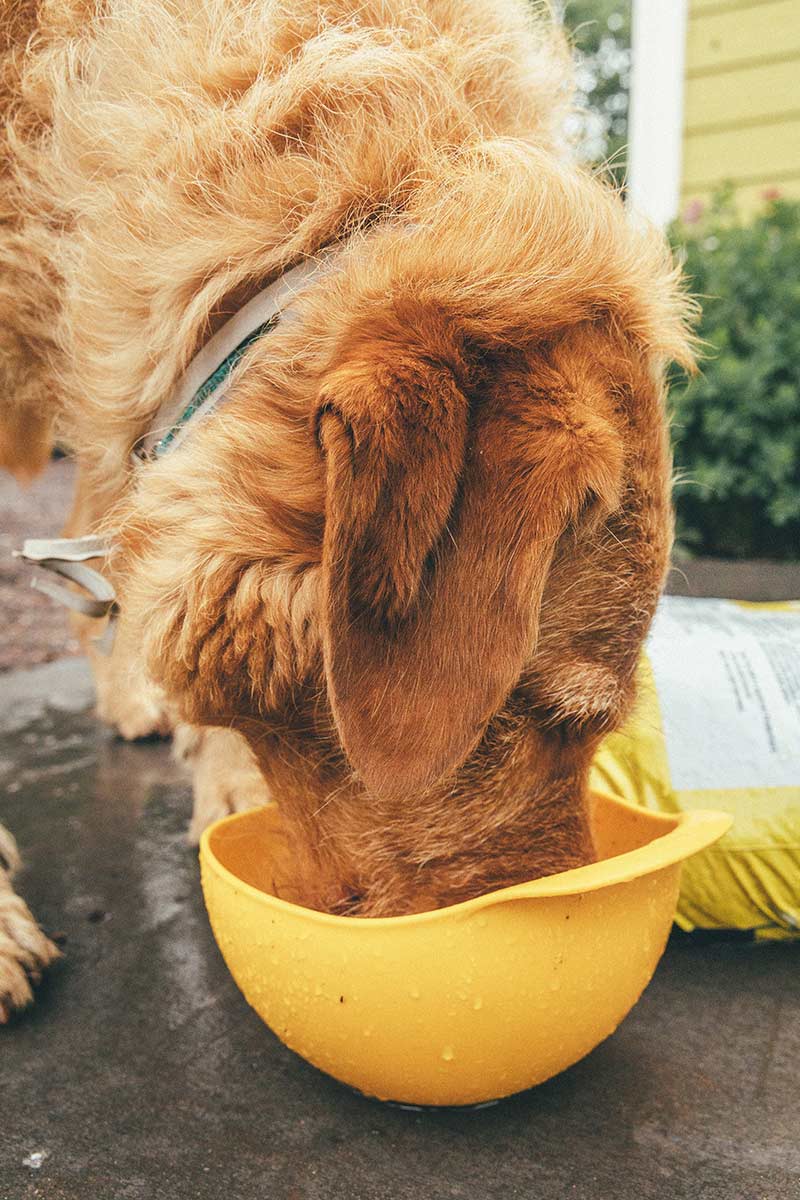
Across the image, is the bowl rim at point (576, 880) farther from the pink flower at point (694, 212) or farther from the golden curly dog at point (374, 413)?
the pink flower at point (694, 212)

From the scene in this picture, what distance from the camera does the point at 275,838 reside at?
5.93 ft

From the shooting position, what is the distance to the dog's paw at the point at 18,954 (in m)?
1.82

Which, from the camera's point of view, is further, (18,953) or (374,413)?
(18,953)

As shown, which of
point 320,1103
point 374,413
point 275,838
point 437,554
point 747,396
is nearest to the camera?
point 374,413

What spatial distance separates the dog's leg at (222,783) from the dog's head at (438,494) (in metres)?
1.00

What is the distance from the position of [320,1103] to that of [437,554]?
3.00ft

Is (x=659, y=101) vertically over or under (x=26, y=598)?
over

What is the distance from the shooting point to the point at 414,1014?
135 centimetres

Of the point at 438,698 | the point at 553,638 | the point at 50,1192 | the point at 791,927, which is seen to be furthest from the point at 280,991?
the point at 791,927

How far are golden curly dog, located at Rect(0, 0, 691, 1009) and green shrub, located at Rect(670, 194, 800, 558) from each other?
2746 mm

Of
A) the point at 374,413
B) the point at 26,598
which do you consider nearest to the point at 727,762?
the point at 374,413

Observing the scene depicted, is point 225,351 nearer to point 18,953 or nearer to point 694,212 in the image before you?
point 18,953

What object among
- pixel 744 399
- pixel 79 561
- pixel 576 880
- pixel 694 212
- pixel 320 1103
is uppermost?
pixel 694 212

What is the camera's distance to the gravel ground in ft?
17.3
